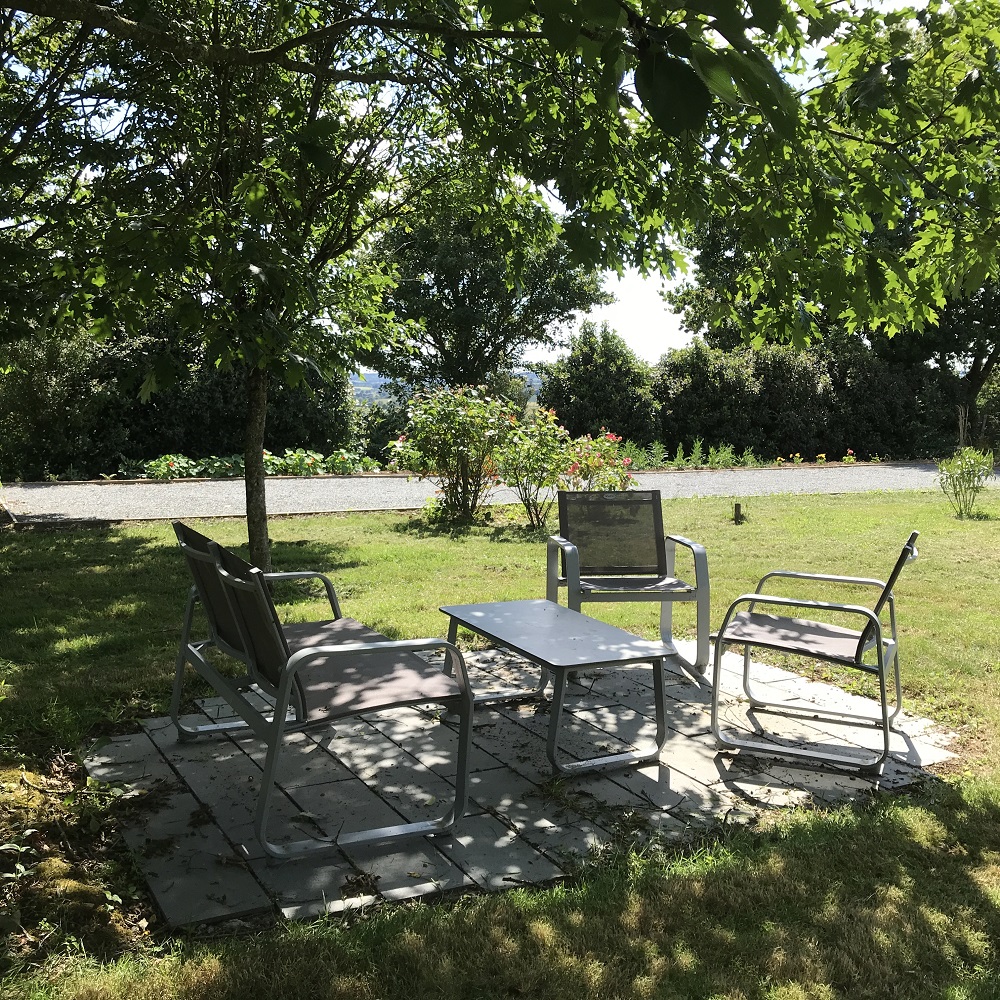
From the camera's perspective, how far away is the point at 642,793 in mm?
3832

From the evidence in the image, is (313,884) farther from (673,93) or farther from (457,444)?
(457,444)

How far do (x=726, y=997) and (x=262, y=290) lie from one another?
3.37m

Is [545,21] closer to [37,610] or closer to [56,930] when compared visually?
[56,930]

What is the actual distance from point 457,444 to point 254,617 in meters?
7.97

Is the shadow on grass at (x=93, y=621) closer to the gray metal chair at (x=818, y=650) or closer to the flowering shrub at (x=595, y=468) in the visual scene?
the gray metal chair at (x=818, y=650)

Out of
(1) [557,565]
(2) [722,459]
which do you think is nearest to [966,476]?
(2) [722,459]

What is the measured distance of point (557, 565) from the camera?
5664 millimetres

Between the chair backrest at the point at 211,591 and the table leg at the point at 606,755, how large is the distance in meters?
1.29

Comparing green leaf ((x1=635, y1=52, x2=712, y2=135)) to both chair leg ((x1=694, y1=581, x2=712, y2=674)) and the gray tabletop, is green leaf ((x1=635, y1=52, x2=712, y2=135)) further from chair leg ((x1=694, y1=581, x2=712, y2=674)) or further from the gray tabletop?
chair leg ((x1=694, y1=581, x2=712, y2=674))

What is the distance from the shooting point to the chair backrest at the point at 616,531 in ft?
19.8

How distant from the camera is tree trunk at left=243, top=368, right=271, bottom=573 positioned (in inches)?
280

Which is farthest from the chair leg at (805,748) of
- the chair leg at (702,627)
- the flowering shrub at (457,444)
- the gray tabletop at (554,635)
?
the flowering shrub at (457,444)

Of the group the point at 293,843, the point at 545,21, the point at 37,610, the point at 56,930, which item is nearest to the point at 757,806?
the point at 293,843

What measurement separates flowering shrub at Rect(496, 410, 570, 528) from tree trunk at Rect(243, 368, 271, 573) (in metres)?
4.07
